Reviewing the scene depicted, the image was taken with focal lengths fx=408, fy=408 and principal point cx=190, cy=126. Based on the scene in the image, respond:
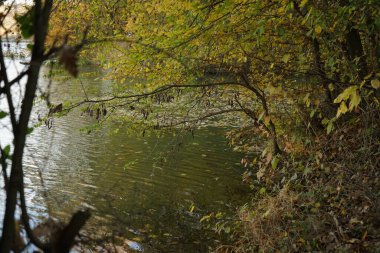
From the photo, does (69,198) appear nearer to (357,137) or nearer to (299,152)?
(299,152)

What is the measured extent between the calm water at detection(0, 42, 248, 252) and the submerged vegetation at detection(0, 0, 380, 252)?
1.16 meters

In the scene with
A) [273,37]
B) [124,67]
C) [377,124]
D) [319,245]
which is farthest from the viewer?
[273,37]

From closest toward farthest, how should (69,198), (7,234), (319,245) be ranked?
(7,234) < (319,245) < (69,198)

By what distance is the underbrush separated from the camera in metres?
4.47

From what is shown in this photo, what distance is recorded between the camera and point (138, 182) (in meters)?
10.8

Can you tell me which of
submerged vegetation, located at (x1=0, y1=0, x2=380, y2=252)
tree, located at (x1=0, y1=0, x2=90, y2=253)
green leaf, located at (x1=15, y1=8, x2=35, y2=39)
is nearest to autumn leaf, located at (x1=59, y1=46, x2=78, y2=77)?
tree, located at (x1=0, y1=0, x2=90, y2=253)

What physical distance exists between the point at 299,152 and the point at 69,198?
540 centimetres

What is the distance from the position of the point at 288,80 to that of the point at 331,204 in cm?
286

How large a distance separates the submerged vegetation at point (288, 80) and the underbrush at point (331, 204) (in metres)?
0.02

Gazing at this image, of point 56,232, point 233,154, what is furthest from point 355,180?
point 233,154

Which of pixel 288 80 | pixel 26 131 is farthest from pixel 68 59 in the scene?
pixel 288 80

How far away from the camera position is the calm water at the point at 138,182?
25.7 feet

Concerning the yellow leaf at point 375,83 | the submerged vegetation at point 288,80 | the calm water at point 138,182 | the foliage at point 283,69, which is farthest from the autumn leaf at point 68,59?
the calm water at point 138,182

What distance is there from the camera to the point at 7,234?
1312 mm
